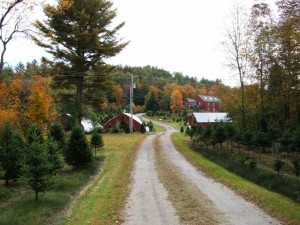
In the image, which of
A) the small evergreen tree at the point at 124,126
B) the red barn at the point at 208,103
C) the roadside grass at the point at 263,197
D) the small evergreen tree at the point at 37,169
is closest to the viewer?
the roadside grass at the point at 263,197

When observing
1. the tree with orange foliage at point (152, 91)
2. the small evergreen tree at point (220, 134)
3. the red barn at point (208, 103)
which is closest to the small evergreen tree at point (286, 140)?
the small evergreen tree at point (220, 134)

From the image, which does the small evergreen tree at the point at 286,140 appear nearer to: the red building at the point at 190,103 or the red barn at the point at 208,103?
the red barn at the point at 208,103

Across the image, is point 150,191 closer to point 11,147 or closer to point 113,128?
point 11,147

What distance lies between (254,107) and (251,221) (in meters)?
23.4

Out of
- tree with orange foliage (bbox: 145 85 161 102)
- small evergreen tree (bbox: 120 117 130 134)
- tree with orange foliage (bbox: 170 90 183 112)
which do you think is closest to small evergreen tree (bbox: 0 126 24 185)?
small evergreen tree (bbox: 120 117 130 134)

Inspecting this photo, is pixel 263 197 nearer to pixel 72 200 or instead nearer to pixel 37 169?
pixel 72 200

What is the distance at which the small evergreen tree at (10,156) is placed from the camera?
17203 millimetres

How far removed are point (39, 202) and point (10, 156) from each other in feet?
18.5

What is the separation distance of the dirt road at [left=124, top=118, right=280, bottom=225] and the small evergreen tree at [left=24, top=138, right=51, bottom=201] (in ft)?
11.8

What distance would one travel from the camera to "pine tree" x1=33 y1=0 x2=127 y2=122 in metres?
28.8

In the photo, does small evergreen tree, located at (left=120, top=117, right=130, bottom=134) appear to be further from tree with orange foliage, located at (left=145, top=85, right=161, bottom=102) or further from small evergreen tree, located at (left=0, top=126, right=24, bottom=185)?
tree with orange foliage, located at (left=145, top=85, right=161, bottom=102)

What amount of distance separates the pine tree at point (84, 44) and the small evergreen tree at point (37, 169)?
54.2 ft

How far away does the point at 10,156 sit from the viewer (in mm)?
17469

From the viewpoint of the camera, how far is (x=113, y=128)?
58.9 meters
